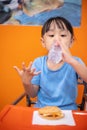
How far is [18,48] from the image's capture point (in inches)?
72.4

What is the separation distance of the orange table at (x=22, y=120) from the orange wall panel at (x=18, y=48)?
2.98 ft

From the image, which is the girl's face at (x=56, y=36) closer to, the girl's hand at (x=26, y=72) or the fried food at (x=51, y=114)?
the girl's hand at (x=26, y=72)

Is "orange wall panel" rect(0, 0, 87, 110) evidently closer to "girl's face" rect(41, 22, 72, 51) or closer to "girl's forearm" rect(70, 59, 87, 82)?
"girl's face" rect(41, 22, 72, 51)

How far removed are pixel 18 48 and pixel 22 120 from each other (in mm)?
1086

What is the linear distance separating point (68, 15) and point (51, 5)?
0.54ft

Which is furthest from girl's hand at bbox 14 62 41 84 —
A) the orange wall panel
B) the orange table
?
the orange wall panel

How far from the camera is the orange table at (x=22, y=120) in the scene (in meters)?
0.76

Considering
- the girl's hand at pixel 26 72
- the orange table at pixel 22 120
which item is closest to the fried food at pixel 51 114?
the orange table at pixel 22 120

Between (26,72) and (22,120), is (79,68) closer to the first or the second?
(26,72)

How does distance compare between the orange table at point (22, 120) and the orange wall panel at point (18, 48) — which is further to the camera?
the orange wall panel at point (18, 48)

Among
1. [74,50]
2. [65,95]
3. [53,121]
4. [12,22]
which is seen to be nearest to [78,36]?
[74,50]

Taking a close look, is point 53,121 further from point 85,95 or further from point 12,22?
point 12,22

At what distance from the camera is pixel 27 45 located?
5.99ft

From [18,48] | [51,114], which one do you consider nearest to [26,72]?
[51,114]
